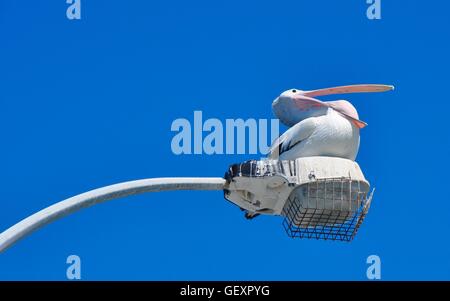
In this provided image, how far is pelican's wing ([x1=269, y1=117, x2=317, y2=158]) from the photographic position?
50.6 meters

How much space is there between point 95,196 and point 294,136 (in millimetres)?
8356

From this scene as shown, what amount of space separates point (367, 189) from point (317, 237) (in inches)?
98.3

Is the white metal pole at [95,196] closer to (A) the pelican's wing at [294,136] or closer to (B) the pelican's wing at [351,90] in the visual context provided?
(A) the pelican's wing at [294,136]

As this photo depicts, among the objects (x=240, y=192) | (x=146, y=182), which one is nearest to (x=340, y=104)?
(x=240, y=192)

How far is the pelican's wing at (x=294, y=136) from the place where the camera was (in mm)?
50594

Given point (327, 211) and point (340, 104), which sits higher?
point (340, 104)

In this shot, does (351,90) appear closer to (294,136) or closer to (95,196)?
(294,136)

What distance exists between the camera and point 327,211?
4978 centimetres

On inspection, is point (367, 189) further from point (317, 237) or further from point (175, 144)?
point (175, 144)

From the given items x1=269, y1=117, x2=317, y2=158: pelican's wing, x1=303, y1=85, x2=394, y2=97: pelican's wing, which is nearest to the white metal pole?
Result: x1=269, y1=117, x2=317, y2=158: pelican's wing

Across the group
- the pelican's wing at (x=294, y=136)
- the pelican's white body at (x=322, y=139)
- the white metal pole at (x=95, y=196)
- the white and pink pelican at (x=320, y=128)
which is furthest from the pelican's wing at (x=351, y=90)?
the white metal pole at (x=95, y=196)

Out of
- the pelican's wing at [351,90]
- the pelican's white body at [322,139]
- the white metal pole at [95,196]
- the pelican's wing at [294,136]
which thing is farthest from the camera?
the pelican's wing at [351,90]

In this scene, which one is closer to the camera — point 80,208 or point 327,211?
point 80,208

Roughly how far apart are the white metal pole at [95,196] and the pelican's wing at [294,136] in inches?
97.3
